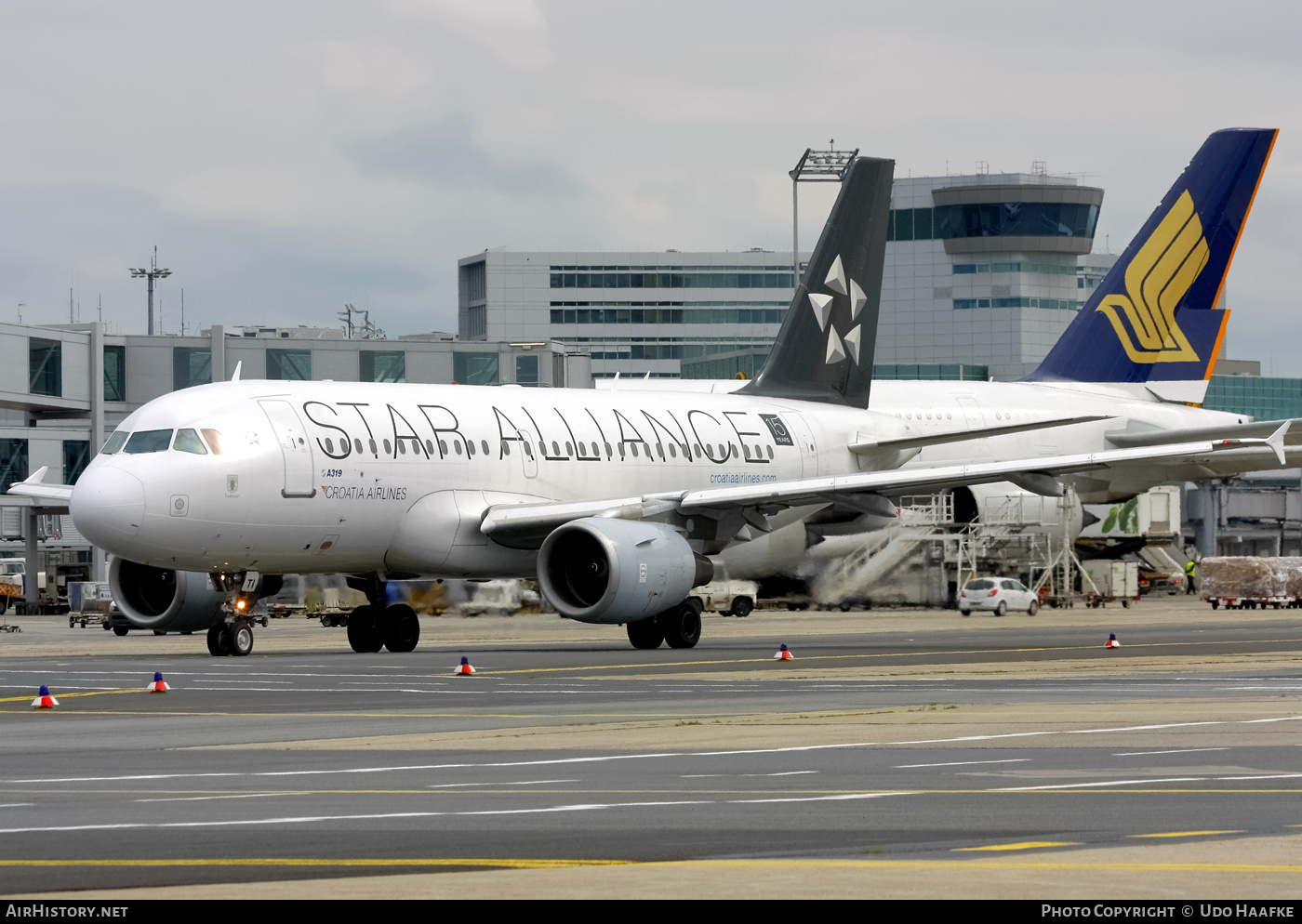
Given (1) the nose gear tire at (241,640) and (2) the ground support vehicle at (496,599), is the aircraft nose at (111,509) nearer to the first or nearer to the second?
(1) the nose gear tire at (241,640)

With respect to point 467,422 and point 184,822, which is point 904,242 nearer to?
point 467,422

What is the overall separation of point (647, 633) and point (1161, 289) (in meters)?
24.1

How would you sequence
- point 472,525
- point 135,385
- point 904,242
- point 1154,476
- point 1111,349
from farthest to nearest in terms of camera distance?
point 904,242, point 135,385, point 1111,349, point 1154,476, point 472,525

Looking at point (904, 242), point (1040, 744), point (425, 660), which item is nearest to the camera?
point (1040, 744)

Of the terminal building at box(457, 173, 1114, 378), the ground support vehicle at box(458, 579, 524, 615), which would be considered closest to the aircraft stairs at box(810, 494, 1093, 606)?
the ground support vehicle at box(458, 579, 524, 615)

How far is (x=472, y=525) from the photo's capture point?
33.9m

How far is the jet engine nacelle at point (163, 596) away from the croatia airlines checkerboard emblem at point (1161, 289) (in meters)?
28.1

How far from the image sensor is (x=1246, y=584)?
68.4 m

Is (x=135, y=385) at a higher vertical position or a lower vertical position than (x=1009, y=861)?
higher

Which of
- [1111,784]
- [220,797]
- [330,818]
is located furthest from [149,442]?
[1111,784]

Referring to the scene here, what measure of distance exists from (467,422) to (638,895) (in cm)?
2739

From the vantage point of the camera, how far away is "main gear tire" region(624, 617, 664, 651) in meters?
33.8

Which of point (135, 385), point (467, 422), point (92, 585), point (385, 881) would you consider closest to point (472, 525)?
point (467, 422)

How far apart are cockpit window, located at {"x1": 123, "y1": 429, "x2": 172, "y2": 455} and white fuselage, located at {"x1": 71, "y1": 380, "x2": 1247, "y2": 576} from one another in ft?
0.36
